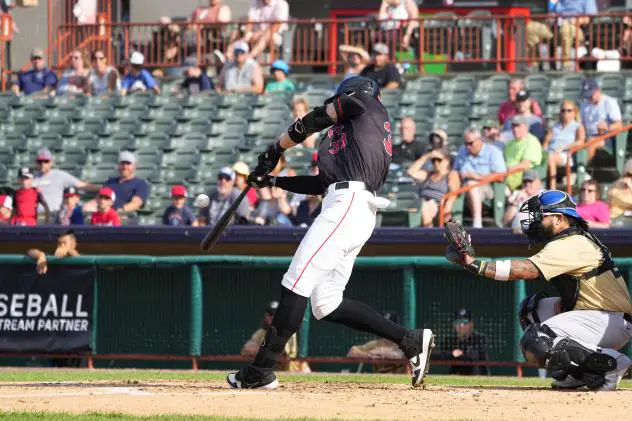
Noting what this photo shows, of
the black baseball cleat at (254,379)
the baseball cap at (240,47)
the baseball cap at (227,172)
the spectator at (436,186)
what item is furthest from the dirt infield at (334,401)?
the baseball cap at (240,47)

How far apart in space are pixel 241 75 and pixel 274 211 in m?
4.83

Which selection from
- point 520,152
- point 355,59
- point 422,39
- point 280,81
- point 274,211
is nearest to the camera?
point 274,211

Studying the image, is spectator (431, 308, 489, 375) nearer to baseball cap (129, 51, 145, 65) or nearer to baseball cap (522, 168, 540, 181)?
baseball cap (522, 168, 540, 181)

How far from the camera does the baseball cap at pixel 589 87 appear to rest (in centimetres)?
1562

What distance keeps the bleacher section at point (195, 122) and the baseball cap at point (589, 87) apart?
294 mm

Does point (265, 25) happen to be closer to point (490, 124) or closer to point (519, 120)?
point (490, 124)

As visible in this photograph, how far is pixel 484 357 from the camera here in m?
12.0

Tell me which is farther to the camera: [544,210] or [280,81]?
[280,81]

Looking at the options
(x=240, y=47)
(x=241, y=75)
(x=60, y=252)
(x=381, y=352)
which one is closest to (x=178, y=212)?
(x=60, y=252)

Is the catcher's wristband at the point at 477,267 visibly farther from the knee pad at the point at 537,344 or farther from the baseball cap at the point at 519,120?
the baseball cap at the point at 519,120

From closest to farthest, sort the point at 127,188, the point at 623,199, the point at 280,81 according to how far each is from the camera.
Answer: the point at 623,199
the point at 127,188
the point at 280,81

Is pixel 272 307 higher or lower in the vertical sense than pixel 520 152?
lower

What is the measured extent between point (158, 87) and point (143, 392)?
38.9 feet

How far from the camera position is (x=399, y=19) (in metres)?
18.5
